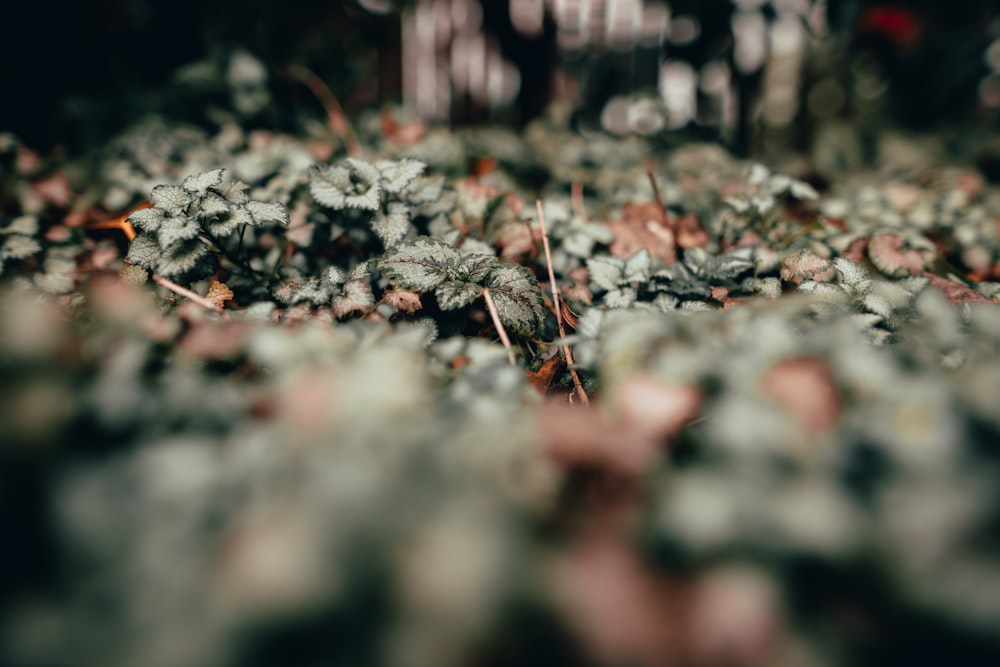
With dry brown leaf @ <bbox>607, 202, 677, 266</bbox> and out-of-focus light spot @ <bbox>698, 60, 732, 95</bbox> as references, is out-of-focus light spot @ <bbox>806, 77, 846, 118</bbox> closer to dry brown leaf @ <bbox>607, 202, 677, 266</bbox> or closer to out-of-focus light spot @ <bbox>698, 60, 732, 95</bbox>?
out-of-focus light spot @ <bbox>698, 60, 732, 95</bbox>

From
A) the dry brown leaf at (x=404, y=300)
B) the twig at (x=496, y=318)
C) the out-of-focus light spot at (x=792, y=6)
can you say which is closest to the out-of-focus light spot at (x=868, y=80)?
the out-of-focus light spot at (x=792, y=6)

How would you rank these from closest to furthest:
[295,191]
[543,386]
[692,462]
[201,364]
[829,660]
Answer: [829,660]
[692,462]
[201,364]
[543,386]
[295,191]

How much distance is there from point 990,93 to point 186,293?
19.8 ft

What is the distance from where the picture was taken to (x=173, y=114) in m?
2.42

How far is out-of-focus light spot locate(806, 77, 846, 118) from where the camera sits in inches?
142

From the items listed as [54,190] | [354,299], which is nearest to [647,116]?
[354,299]

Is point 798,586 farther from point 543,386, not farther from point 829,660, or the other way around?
point 543,386

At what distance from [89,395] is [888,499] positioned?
1.08 metres

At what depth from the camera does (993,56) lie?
3.47 m

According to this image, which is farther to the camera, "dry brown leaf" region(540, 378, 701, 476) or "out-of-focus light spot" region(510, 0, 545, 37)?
"out-of-focus light spot" region(510, 0, 545, 37)

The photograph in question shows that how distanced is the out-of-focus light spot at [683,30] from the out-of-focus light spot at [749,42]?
0.78 feet

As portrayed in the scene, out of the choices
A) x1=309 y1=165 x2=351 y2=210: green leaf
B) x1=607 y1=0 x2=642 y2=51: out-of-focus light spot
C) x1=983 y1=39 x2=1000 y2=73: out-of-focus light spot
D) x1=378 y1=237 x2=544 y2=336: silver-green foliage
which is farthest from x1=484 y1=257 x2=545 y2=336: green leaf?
x1=983 y1=39 x2=1000 y2=73: out-of-focus light spot

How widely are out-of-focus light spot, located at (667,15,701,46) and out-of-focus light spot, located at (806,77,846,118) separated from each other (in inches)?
39.4

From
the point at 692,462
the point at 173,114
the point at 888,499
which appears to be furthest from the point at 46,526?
Result: the point at 173,114
